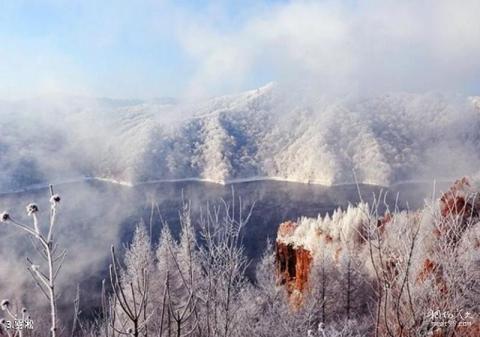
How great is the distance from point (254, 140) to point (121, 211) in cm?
7499

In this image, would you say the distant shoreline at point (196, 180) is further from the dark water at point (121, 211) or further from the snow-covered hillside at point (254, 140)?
the dark water at point (121, 211)

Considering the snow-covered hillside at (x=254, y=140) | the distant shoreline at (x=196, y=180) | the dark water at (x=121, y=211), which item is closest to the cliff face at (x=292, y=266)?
the dark water at (x=121, y=211)

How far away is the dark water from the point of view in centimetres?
3694

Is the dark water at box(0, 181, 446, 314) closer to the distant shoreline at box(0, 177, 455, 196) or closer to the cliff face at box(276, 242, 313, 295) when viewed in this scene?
the distant shoreline at box(0, 177, 455, 196)

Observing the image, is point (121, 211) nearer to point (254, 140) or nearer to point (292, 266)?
point (292, 266)

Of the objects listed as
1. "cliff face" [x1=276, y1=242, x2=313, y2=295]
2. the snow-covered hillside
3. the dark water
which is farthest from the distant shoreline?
"cliff face" [x1=276, y1=242, x2=313, y2=295]

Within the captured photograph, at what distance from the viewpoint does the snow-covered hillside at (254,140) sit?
103375 millimetres

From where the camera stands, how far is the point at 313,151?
385 ft

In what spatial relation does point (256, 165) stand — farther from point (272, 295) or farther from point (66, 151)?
point (272, 295)

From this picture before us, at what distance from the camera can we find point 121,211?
6750cm

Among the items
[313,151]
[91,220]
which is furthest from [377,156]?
[91,220]

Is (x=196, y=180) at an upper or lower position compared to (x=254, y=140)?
lower

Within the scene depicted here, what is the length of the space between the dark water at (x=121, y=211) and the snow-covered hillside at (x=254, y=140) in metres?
9.77

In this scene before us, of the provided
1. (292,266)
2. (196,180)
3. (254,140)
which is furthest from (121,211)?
(254,140)
